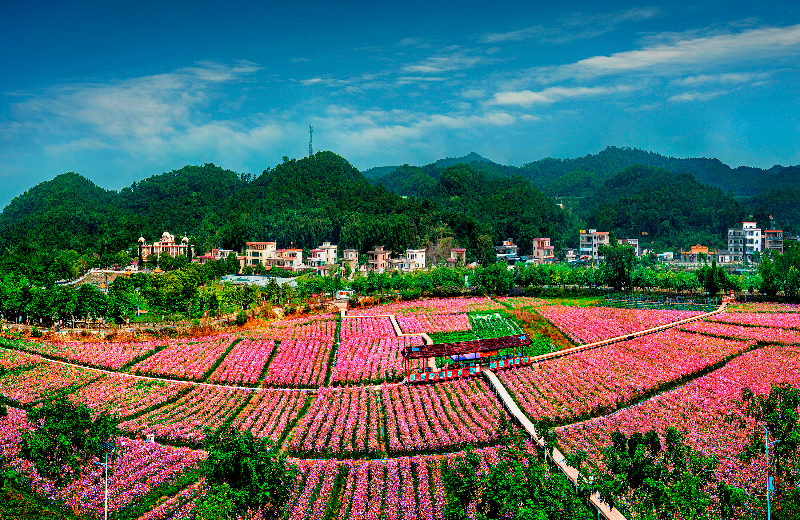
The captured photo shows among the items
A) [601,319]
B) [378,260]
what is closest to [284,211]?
[378,260]

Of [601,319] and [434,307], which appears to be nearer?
[601,319]

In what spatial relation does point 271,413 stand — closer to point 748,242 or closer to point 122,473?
point 122,473

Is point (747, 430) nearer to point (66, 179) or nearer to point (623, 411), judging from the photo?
point (623, 411)

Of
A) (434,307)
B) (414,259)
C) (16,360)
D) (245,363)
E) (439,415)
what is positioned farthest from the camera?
(414,259)

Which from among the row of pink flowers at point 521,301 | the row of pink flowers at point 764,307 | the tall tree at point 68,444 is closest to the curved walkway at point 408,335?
the row of pink flowers at point 764,307

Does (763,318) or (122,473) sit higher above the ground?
(763,318)

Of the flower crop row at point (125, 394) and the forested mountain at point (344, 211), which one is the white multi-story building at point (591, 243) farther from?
the flower crop row at point (125, 394)

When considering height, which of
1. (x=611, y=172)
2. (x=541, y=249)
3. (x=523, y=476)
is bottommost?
(x=523, y=476)

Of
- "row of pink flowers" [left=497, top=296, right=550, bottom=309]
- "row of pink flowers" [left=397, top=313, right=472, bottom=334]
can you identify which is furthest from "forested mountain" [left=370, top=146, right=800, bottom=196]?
"row of pink flowers" [left=397, top=313, right=472, bottom=334]
